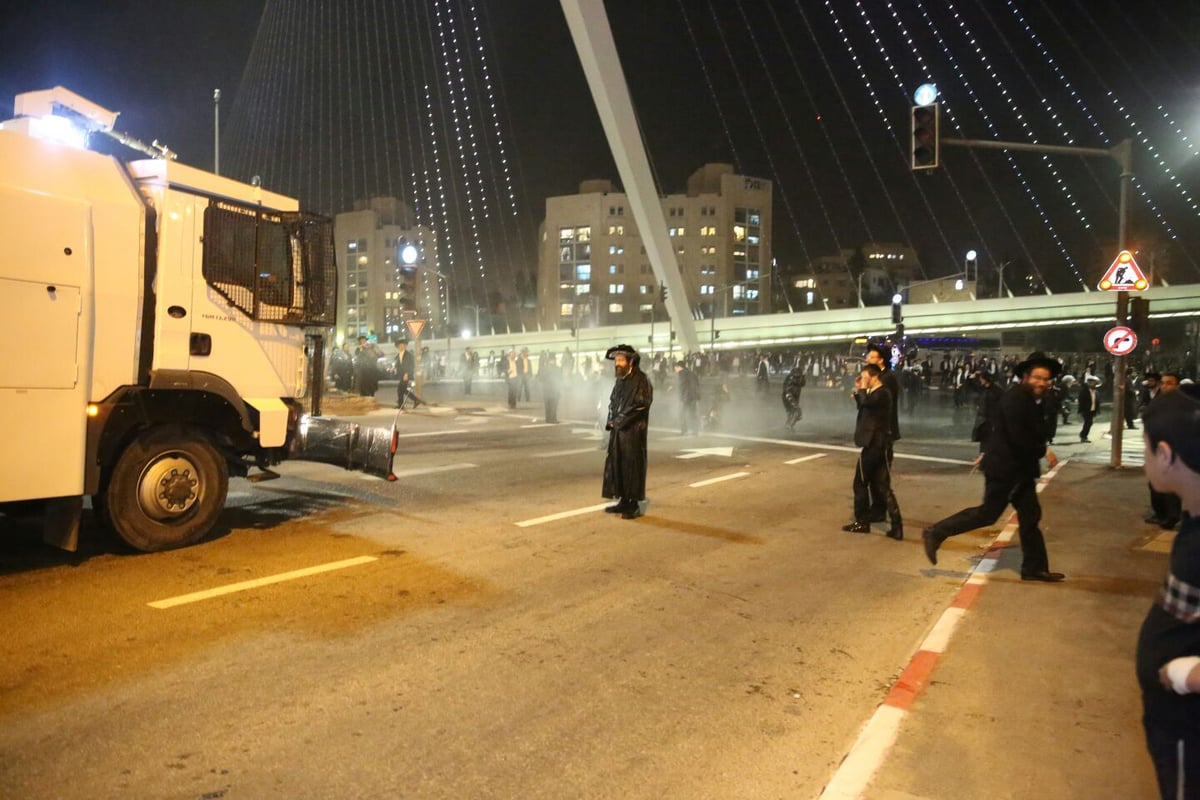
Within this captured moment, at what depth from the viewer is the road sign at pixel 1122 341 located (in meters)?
15.0

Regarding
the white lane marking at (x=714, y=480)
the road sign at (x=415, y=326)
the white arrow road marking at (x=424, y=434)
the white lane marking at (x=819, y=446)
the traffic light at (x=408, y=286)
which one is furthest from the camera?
the road sign at (x=415, y=326)

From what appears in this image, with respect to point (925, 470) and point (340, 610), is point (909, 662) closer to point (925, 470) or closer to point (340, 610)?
point (340, 610)

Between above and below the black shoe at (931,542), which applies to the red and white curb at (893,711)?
below

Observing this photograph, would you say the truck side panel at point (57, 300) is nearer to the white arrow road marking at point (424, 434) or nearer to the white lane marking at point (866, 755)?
the white lane marking at point (866, 755)

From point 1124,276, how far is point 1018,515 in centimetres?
1040

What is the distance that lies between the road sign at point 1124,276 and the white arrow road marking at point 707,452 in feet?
23.5

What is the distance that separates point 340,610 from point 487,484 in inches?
222

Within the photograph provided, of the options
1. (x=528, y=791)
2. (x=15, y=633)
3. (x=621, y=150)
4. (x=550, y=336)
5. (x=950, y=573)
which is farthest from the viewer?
(x=550, y=336)

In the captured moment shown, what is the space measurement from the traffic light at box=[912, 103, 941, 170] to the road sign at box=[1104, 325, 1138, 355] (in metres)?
4.49

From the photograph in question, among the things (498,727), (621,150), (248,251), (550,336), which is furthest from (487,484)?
(550,336)

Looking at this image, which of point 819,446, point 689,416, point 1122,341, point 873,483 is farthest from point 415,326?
point 873,483

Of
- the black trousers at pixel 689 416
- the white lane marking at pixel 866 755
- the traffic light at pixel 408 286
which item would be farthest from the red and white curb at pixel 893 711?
the traffic light at pixel 408 286

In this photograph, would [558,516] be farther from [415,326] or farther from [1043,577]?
[415,326]

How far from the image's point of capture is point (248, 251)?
24.2 feet
